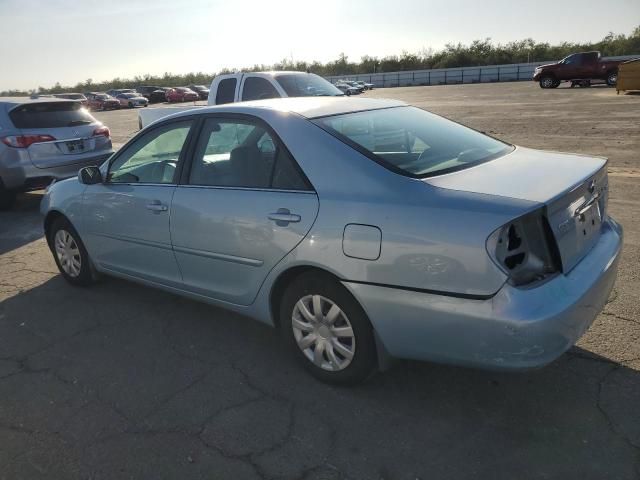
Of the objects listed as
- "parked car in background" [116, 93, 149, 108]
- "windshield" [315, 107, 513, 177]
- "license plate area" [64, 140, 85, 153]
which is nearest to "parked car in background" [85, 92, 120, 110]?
"parked car in background" [116, 93, 149, 108]

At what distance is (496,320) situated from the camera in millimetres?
2242

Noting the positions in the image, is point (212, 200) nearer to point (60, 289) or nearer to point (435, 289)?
point (435, 289)

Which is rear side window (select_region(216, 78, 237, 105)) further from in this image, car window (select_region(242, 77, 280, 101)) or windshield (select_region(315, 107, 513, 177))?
windshield (select_region(315, 107, 513, 177))

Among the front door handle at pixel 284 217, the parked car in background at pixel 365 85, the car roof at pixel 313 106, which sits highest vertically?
the car roof at pixel 313 106

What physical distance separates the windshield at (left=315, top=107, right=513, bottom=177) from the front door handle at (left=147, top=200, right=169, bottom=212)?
1.29 metres

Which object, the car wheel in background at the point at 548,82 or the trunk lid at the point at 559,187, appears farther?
the car wheel in background at the point at 548,82

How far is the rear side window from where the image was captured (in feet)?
30.7

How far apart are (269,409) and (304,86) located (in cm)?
746

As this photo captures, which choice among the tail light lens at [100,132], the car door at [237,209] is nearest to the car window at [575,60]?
the tail light lens at [100,132]

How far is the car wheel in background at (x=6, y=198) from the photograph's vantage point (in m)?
7.82

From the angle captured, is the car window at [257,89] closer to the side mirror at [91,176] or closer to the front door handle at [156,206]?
the side mirror at [91,176]

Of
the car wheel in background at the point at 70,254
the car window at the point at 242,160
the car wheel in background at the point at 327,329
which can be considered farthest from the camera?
the car wheel in background at the point at 70,254

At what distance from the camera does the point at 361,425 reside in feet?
8.70

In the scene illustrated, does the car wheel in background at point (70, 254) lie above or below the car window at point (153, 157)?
below
